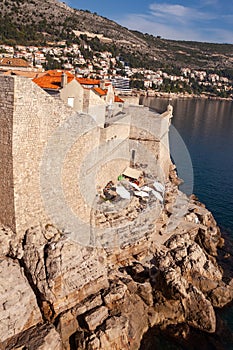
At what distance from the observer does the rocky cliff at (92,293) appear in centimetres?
798

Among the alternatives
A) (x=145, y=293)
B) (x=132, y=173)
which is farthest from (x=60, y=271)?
(x=132, y=173)

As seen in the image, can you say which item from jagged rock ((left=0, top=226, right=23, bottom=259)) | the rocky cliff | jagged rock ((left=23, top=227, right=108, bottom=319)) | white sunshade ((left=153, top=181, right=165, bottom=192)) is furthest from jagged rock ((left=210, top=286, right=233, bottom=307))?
jagged rock ((left=0, top=226, right=23, bottom=259))

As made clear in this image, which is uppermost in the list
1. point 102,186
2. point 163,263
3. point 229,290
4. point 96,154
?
point 96,154

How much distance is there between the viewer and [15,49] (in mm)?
63625

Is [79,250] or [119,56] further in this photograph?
[119,56]

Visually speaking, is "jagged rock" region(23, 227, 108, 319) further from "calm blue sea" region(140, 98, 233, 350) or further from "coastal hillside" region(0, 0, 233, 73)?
"coastal hillside" region(0, 0, 233, 73)

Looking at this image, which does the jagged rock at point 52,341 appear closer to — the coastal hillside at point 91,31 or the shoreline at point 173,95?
the coastal hillside at point 91,31

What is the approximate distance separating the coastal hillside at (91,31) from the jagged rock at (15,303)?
65825mm

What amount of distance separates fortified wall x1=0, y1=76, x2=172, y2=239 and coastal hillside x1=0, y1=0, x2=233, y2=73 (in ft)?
207

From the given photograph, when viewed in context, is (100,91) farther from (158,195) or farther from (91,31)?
(91,31)

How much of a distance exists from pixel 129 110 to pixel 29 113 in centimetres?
1030

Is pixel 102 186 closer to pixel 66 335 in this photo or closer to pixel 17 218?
pixel 17 218

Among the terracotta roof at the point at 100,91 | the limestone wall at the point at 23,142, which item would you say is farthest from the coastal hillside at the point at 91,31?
the limestone wall at the point at 23,142

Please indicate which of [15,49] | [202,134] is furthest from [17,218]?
[15,49]
